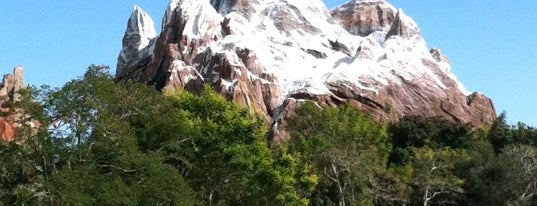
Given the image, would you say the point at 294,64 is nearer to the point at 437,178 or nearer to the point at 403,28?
the point at 403,28

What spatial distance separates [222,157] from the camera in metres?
29.0

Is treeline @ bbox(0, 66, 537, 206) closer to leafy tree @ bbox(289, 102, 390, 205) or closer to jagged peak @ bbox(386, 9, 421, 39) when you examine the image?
leafy tree @ bbox(289, 102, 390, 205)

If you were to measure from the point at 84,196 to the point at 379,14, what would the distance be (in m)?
63.0

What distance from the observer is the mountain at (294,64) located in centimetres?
5753

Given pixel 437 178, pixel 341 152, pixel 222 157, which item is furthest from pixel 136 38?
pixel 222 157

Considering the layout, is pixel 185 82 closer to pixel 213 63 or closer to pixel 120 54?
pixel 213 63

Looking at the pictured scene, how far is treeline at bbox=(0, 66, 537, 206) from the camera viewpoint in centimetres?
2159

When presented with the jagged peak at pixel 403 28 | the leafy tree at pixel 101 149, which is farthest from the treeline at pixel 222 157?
the jagged peak at pixel 403 28

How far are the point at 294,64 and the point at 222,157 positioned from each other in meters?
35.4

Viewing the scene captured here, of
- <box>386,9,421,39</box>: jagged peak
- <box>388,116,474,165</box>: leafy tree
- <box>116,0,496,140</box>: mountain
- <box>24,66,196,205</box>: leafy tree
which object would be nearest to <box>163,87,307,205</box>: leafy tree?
<box>24,66,196,205</box>: leafy tree

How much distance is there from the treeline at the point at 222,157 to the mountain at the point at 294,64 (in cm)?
673

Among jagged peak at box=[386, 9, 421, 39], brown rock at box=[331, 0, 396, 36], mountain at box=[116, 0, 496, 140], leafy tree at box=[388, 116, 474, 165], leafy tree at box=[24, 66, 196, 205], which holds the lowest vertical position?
leafy tree at box=[24, 66, 196, 205]

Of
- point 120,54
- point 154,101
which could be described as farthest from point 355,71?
point 154,101

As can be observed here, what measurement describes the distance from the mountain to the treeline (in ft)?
22.1
